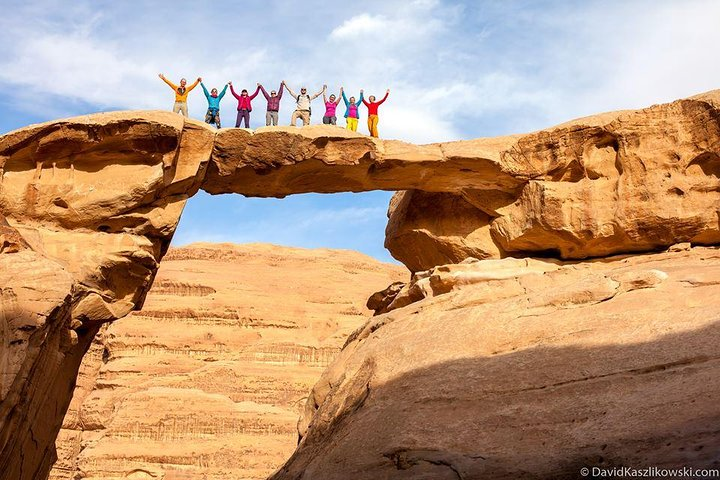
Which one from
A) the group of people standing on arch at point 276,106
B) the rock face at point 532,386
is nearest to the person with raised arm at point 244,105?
the group of people standing on arch at point 276,106

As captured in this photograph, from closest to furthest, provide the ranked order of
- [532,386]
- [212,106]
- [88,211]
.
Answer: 1. [532,386]
2. [88,211]
3. [212,106]

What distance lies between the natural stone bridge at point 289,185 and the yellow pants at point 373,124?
751 mm

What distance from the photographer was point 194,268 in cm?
4319

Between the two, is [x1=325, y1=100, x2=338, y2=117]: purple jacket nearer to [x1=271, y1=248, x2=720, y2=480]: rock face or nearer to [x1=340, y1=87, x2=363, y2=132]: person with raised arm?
[x1=340, y1=87, x2=363, y2=132]: person with raised arm

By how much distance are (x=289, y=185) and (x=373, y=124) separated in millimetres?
2240

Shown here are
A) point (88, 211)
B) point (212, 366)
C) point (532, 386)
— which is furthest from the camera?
point (212, 366)

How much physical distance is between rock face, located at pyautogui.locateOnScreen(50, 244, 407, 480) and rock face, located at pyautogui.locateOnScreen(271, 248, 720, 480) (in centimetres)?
2101

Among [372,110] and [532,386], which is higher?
[372,110]

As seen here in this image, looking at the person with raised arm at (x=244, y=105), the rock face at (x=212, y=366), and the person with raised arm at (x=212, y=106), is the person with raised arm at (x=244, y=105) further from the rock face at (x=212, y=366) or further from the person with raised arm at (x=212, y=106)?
the rock face at (x=212, y=366)

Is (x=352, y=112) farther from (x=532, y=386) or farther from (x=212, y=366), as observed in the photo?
(x=212, y=366)

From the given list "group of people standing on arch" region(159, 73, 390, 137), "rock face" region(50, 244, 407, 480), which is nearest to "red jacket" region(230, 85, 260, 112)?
"group of people standing on arch" region(159, 73, 390, 137)

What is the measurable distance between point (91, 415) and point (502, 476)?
96.9ft

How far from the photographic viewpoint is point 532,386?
10367 mm

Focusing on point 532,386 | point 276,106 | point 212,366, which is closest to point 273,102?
point 276,106
